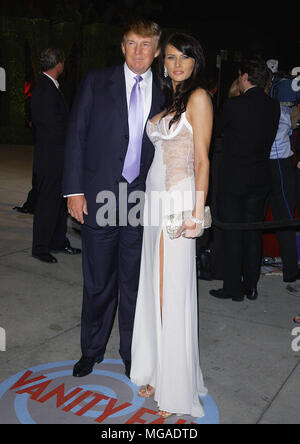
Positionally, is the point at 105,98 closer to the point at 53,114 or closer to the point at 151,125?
the point at 151,125

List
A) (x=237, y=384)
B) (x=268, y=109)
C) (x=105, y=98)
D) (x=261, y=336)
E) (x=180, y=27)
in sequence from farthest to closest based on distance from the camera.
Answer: (x=180, y=27) → (x=268, y=109) → (x=261, y=336) → (x=237, y=384) → (x=105, y=98)

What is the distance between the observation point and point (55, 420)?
255 centimetres

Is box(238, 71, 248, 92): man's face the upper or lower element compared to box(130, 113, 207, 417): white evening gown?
upper

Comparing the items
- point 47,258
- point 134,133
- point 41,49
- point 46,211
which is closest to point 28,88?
point 41,49

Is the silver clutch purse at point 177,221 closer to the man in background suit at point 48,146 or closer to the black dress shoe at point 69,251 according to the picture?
the man in background suit at point 48,146

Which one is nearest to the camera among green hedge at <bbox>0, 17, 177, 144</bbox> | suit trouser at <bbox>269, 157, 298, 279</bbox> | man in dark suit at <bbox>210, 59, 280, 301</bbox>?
man in dark suit at <bbox>210, 59, 280, 301</bbox>

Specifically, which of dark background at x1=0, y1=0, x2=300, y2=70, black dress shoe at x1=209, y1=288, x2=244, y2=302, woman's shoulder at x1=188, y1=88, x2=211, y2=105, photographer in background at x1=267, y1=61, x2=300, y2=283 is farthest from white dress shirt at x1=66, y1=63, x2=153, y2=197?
dark background at x1=0, y1=0, x2=300, y2=70

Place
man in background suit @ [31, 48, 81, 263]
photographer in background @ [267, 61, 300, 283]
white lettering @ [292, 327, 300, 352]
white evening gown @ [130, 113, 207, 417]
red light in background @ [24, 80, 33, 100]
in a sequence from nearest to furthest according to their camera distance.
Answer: white evening gown @ [130, 113, 207, 417]
white lettering @ [292, 327, 300, 352]
photographer in background @ [267, 61, 300, 283]
man in background suit @ [31, 48, 81, 263]
red light in background @ [24, 80, 33, 100]

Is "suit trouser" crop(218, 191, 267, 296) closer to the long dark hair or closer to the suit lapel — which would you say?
the suit lapel

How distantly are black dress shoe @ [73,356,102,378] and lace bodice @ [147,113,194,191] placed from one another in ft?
3.85

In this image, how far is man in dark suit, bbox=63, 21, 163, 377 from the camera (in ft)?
8.93

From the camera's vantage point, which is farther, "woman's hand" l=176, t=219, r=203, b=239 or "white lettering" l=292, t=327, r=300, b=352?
"white lettering" l=292, t=327, r=300, b=352

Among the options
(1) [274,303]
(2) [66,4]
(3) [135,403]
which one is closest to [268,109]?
(1) [274,303]

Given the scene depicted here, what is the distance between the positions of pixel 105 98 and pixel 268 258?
10.7 feet
